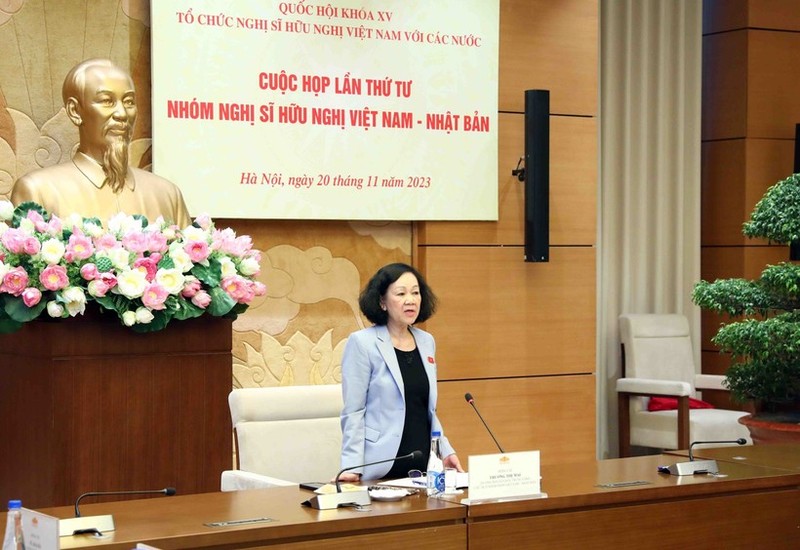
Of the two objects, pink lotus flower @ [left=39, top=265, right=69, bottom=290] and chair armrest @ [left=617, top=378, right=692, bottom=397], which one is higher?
pink lotus flower @ [left=39, top=265, right=69, bottom=290]

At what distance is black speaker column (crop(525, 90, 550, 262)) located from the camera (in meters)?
6.63

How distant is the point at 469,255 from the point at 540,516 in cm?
344

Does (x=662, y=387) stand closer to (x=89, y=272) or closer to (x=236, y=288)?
(x=236, y=288)

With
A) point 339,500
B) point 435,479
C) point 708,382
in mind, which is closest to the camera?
point 339,500

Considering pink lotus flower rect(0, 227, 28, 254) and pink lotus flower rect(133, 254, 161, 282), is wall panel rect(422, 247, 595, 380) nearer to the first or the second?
pink lotus flower rect(133, 254, 161, 282)

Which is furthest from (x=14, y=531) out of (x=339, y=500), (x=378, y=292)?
(x=378, y=292)

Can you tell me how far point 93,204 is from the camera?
503 cm

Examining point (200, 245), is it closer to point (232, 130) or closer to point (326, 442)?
point (326, 442)

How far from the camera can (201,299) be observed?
4133 millimetres

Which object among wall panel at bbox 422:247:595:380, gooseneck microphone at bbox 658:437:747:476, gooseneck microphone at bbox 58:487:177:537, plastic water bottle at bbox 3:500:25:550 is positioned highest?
wall panel at bbox 422:247:595:380

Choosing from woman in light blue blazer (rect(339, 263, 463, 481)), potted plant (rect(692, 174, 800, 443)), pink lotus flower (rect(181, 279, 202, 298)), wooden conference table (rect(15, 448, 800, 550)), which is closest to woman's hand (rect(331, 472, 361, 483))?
woman in light blue blazer (rect(339, 263, 463, 481))

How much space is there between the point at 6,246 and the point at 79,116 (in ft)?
3.76

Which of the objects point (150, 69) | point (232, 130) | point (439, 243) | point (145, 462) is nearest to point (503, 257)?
point (439, 243)

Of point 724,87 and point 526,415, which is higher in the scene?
point 724,87
